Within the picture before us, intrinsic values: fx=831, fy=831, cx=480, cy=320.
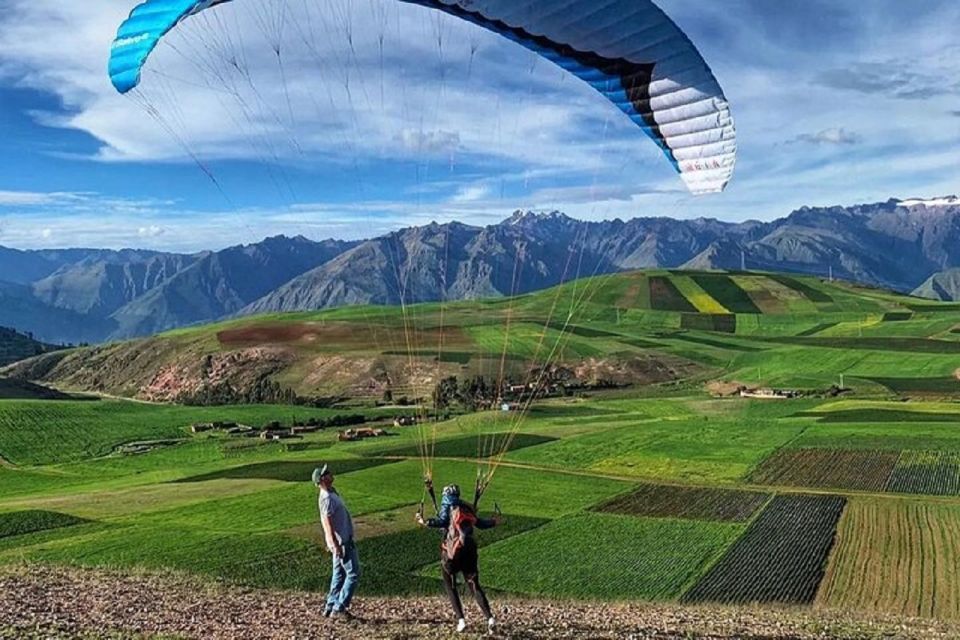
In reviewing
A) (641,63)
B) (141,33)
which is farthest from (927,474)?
(141,33)

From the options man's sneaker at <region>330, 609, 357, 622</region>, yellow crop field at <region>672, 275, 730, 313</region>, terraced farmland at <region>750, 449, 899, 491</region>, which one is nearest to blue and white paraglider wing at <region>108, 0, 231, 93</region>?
man's sneaker at <region>330, 609, 357, 622</region>

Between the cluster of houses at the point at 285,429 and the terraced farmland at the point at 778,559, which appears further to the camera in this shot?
the cluster of houses at the point at 285,429

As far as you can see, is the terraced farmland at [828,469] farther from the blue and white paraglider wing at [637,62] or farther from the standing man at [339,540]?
the standing man at [339,540]

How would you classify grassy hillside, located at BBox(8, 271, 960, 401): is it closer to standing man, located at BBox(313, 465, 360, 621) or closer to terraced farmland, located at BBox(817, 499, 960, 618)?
terraced farmland, located at BBox(817, 499, 960, 618)

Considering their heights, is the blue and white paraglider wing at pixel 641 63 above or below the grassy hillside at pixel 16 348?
above

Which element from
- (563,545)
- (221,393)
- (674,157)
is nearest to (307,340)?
(221,393)

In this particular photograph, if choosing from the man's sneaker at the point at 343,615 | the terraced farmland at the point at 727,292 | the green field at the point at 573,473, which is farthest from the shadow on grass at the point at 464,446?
the terraced farmland at the point at 727,292

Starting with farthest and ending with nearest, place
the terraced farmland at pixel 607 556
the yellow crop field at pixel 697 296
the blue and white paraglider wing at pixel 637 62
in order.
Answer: the yellow crop field at pixel 697 296 < the terraced farmland at pixel 607 556 < the blue and white paraglider wing at pixel 637 62

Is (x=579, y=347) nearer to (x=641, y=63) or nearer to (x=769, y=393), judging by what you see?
(x=769, y=393)
